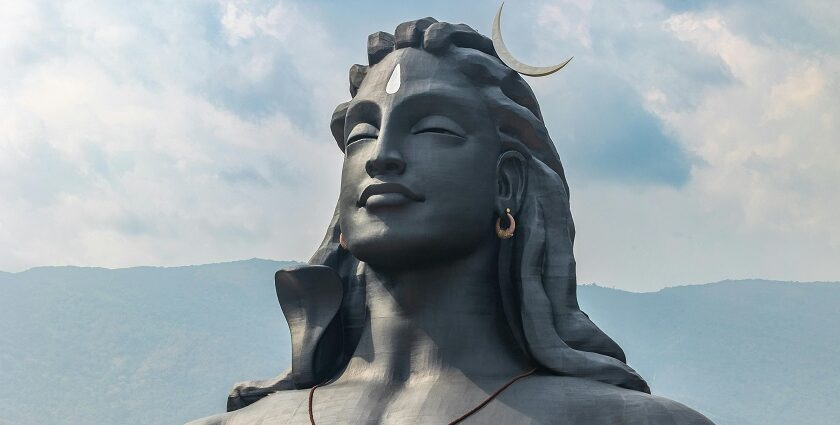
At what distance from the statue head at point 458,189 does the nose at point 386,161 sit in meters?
0.01

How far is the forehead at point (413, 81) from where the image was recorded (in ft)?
40.2

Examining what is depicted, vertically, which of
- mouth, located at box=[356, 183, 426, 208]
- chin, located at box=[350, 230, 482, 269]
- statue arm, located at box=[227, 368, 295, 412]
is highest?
mouth, located at box=[356, 183, 426, 208]

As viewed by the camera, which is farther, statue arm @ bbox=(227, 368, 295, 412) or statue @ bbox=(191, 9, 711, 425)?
statue arm @ bbox=(227, 368, 295, 412)

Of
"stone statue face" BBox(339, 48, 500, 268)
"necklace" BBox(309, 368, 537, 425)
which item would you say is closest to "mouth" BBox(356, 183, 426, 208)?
"stone statue face" BBox(339, 48, 500, 268)

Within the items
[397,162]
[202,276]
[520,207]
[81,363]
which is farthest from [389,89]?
[202,276]

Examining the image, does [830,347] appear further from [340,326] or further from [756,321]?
[340,326]

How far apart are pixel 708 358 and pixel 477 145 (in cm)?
14410

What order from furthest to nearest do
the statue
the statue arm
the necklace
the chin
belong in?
the statue arm → the chin → the statue → the necklace

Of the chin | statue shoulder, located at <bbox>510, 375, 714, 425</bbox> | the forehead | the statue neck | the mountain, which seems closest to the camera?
statue shoulder, located at <bbox>510, 375, 714, 425</bbox>

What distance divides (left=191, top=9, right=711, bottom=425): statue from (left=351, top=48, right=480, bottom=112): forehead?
0.02 meters

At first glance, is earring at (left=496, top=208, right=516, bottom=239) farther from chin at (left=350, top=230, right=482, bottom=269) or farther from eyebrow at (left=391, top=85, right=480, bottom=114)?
eyebrow at (left=391, top=85, right=480, bottom=114)

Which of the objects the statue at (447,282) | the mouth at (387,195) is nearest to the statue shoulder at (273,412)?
the statue at (447,282)

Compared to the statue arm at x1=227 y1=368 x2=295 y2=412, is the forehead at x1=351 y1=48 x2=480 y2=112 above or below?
above

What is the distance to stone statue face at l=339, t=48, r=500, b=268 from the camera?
11.8 meters
